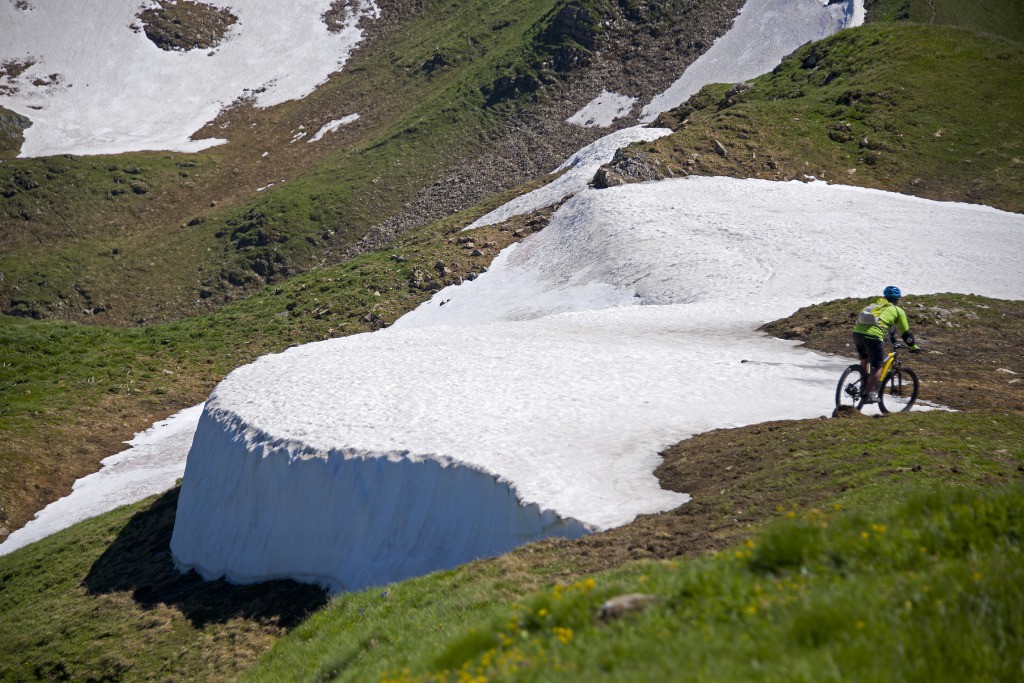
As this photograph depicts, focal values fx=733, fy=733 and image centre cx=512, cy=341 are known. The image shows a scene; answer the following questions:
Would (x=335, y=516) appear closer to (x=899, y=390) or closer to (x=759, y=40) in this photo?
(x=899, y=390)

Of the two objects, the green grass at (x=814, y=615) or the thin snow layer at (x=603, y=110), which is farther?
the thin snow layer at (x=603, y=110)

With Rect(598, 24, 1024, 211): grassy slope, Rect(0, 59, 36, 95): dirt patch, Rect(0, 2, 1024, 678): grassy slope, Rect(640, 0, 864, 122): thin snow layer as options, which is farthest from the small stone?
Rect(0, 59, 36, 95): dirt patch

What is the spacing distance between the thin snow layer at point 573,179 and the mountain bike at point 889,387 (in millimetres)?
32478

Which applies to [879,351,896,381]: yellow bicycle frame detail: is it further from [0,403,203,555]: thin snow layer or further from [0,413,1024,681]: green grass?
[0,403,203,555]: thin snow layer

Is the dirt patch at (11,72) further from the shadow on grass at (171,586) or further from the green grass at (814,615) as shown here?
the green grass at (814,615)

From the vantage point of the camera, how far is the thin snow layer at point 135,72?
9650 centimetres

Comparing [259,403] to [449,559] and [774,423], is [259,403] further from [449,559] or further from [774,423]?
[774,423]

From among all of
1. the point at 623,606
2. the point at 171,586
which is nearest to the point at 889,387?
the point at 623,606

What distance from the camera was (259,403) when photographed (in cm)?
2328

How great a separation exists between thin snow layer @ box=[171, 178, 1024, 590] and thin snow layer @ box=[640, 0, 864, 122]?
143 ft

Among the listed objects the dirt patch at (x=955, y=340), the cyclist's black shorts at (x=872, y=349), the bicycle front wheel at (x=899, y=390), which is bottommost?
the dirt patch at (x=955, y=340)

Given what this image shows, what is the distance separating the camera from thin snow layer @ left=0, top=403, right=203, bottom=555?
29.4m

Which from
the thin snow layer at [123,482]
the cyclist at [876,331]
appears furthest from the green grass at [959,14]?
the thin snow layer at [123,482]

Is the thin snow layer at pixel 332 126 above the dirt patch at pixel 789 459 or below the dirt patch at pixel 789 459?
above
